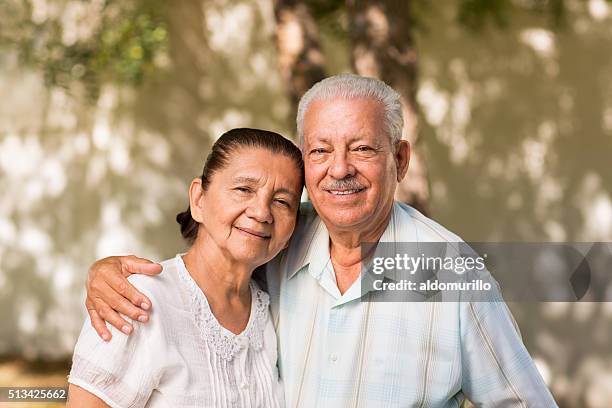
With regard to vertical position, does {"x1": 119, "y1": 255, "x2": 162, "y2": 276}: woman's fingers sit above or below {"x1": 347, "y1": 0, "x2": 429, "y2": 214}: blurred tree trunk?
below

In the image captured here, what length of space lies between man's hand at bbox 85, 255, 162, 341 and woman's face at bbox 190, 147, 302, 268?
0.22 metres

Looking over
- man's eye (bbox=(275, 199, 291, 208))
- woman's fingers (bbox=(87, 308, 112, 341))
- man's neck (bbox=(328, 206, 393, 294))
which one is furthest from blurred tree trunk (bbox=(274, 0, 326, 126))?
woman's fingers (bbox=(87, 308, 112, 341))

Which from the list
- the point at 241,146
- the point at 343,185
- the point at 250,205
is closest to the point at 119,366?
the point at 250,205

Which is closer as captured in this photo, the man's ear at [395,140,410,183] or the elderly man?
the elderly man

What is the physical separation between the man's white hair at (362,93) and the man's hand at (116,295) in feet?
2.13

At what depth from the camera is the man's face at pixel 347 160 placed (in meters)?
2.52

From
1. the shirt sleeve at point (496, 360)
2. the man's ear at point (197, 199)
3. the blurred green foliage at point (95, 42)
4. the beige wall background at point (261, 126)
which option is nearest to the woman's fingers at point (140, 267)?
the man's ear at point (197, 199)

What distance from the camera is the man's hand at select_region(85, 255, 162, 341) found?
2.23 metres

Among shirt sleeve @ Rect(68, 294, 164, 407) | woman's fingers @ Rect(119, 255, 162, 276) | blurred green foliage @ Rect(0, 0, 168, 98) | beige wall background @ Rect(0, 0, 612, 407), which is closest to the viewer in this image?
shirt sleeve @ Rect(68, 294, 164, 407)

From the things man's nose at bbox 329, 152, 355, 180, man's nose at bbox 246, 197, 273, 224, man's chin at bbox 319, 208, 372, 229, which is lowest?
man's nose at bbox 246, 197, 273, 224

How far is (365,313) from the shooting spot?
254 cm

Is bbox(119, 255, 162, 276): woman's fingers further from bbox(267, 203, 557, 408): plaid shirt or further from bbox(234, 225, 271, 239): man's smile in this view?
bbox(267, 203, 557, 408): plaid shirt

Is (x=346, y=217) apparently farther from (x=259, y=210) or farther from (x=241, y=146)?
(x=241, y=146)

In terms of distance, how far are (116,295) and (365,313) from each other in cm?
74
